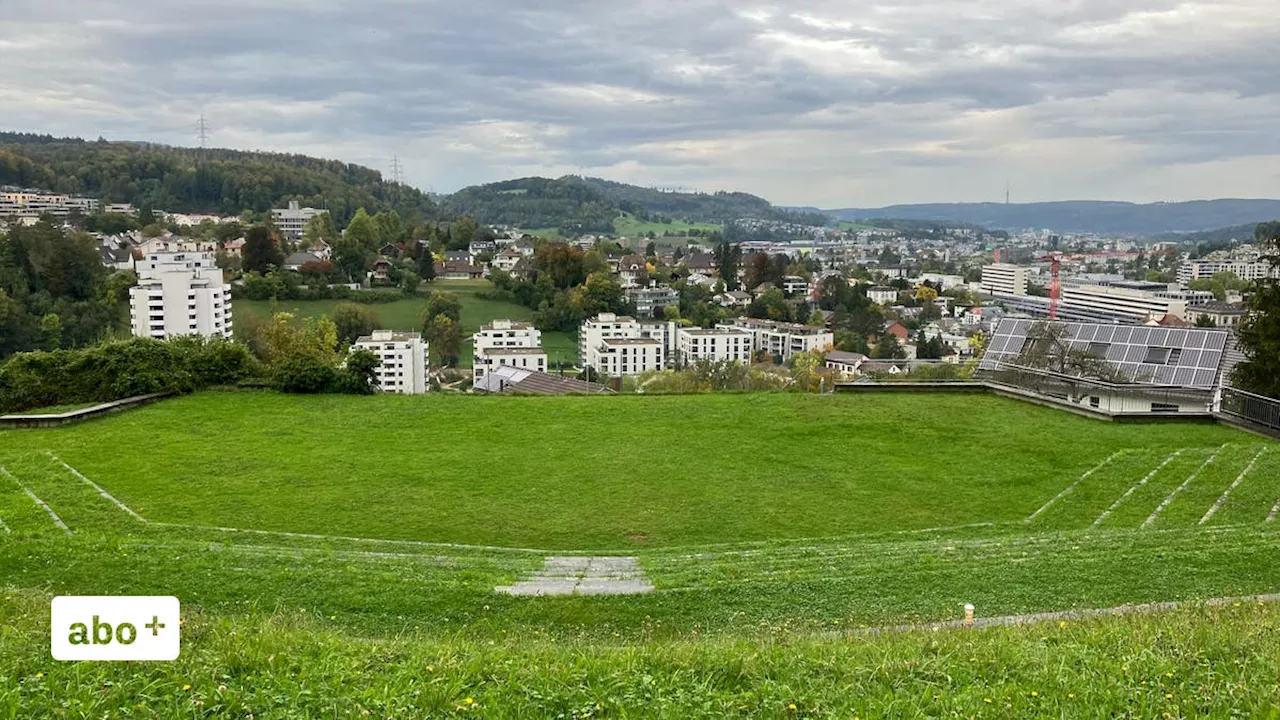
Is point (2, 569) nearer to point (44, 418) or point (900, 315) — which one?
point (44, 418)

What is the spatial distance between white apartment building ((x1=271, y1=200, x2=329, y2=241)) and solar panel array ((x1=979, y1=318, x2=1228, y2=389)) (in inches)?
4249

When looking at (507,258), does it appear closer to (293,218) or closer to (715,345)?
(293,218)

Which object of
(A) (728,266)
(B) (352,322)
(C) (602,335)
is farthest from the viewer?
(A) (728,266)

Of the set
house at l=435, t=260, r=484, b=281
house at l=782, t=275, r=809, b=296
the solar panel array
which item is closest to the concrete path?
the solar panel array

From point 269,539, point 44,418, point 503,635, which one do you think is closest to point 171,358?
point 44,418

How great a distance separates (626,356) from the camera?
64938 millimetres

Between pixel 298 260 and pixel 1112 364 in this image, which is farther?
pixel 298 260

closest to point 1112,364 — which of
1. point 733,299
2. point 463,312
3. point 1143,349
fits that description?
point 1143,349

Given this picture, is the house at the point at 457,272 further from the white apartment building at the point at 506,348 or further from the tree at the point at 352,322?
the white apartment building at the point at 506,348

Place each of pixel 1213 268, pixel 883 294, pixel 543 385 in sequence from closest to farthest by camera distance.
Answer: pixel 543 385 < pixel 883 294 < pixel 1213 268

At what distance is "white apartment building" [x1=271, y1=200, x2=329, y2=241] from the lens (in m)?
119

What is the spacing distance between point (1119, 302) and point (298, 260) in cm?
10602

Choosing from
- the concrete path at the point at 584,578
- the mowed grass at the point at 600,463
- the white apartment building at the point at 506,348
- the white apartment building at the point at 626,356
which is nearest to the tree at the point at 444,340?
the white apartment building at the point at 506,348

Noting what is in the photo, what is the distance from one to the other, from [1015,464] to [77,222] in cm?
11232
